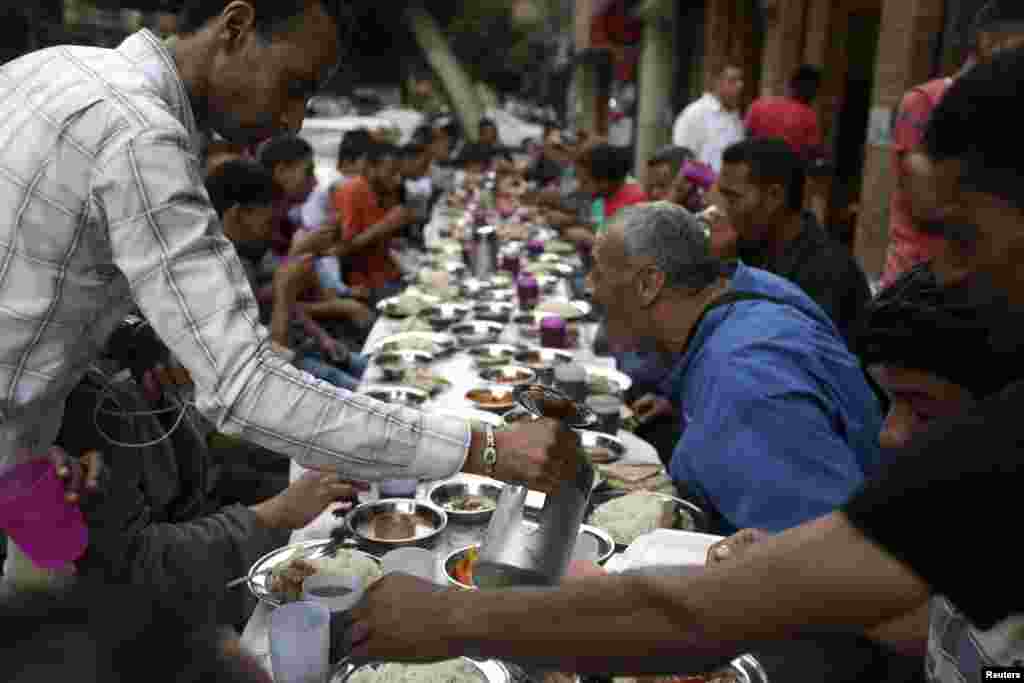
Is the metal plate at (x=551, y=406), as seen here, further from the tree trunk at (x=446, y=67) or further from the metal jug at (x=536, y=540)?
the tree trunk at (x=446, y=67)

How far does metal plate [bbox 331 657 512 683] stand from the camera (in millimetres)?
1688

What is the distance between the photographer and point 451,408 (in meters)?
3.28

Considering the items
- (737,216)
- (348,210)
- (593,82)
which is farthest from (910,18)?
(593,82)

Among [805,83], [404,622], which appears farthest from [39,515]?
[805,83]

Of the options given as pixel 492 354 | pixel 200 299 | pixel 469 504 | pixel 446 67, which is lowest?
pixel 492 354

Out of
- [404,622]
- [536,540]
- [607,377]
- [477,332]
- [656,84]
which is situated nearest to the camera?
[404,622]

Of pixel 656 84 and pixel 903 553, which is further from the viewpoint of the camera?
pixel 656 84

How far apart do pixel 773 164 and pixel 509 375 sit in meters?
1.55

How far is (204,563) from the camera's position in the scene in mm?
2119

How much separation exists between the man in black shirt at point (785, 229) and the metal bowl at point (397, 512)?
2.31 m

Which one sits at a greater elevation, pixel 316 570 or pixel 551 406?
pixel 551 406

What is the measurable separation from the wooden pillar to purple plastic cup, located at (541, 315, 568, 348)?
384cm

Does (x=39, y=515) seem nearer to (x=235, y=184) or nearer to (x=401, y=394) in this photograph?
(x=401, y=394)

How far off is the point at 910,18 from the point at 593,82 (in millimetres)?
23743
